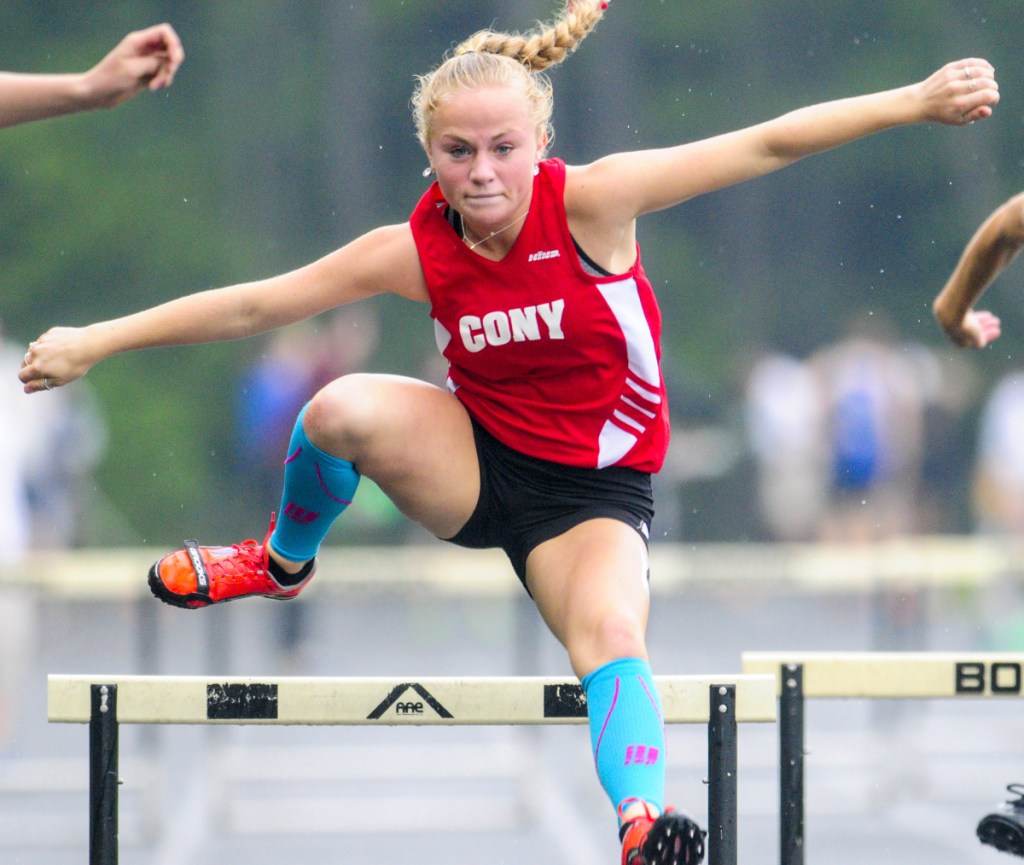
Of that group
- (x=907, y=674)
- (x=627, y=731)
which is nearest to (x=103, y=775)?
(x=627, y=731)

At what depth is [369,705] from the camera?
138 inches

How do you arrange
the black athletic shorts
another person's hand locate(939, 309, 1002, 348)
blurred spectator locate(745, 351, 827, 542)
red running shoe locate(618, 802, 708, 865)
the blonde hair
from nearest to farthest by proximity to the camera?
red running shoe locate(618, 802, 708, 865) < the blonde hair < the black athletic shorts < another person's hand locate(939, 309, 1002, 348) < blurred spectator locate(745, 351, 827, 542)

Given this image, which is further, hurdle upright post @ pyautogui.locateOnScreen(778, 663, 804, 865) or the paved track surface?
the paved track surface

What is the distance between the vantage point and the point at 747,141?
3145 millimetres

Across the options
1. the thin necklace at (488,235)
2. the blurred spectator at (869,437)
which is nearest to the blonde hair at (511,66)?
the thin necklace at (488,235)

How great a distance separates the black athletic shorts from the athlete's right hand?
0.80 m

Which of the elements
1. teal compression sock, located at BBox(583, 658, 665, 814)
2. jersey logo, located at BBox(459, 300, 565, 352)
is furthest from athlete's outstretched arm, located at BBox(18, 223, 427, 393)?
teal compression sock, located at BBox(583, 658, 665, 814)

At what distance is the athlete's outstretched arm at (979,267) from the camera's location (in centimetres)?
359

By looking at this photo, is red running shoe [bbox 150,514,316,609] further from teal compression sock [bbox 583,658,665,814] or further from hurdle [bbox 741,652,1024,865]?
hurdle [bbox 741,652,1024,865]

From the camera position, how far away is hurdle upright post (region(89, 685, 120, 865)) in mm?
3473

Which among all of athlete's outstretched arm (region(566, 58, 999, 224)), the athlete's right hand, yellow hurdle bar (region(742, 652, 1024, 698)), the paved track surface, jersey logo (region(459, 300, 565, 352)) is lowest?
the paved track surface

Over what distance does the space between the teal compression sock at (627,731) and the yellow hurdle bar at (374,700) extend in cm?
46

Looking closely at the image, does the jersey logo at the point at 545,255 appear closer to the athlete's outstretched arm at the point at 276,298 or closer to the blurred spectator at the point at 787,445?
the athlete's outstretched arm at the point at 276,298

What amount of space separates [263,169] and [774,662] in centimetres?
1238
